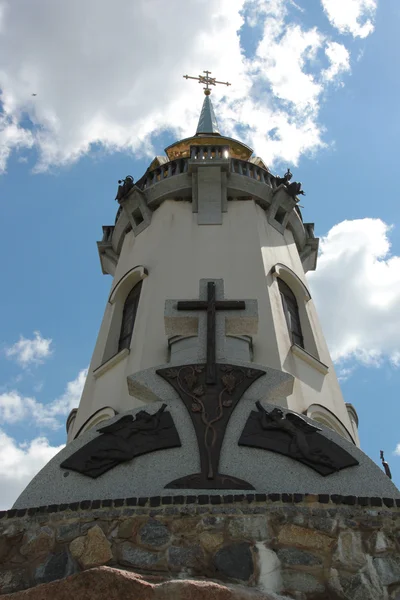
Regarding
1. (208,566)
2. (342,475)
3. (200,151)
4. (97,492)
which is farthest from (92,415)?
(200,151)

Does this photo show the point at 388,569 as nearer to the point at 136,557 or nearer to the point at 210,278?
the point at 136,557

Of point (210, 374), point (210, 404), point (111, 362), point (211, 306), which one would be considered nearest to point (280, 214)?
point (111, 362)

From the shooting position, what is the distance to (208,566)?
13.6 ft

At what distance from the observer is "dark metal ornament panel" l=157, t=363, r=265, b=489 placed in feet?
17.7

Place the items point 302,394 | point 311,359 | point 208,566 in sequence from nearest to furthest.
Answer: point 208,566 < point 302,394 < point 311,359

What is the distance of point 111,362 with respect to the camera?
1090 cm

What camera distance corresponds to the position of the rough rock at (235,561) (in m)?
4.11

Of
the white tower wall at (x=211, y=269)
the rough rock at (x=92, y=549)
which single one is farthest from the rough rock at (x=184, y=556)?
the white tower wall at (x=211, y=269)

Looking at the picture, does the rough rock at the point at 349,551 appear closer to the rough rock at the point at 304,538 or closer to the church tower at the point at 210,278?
the rough rock at the point at 304,538

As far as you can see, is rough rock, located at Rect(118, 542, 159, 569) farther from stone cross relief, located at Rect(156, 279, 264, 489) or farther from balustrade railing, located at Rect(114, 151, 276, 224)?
balustrade railing, located at Rect(114, 151, 276, 224)

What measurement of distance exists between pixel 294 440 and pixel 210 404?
92 cm

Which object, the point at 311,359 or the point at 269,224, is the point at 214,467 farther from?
the point at 269,224

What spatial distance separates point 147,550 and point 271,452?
189 cm

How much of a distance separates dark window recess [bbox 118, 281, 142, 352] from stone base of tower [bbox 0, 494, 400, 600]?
22.6 ft
